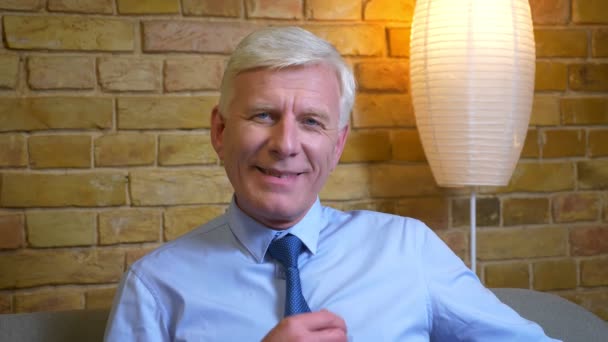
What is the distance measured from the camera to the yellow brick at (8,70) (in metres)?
1.88

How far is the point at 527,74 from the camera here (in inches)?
76.2

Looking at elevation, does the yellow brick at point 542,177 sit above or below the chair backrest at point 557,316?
above

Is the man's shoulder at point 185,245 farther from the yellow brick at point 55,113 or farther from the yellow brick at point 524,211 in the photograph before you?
the yellow brick at point 524,211

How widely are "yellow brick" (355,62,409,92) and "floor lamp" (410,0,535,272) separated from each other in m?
0.19

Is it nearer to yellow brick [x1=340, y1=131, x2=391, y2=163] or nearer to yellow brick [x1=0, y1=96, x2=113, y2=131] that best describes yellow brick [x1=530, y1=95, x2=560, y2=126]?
yellow brick [x1=340, y1=131, x2=391, y2=163]

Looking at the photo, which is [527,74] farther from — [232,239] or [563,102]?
[232,239]

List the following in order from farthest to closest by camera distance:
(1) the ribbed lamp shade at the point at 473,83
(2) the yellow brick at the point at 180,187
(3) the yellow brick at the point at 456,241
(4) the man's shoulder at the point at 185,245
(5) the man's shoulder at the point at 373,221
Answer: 1. (3) the yellow brick at the point at 456,241
2. (2) the yellow brick at the point at 180,187
3. (1) the ribbed lamp shade at the point at 473,83
4. (5) the man's shoulder at the point at 373,221
5. (4) the man's shoulder at the point at 185,245

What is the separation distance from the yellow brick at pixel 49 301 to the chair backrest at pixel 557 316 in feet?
3.85

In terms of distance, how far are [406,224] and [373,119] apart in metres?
0.68

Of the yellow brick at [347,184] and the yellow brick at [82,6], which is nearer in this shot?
the yellow brick at [82,6]

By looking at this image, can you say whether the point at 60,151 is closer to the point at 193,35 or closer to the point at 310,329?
the point at 193,35

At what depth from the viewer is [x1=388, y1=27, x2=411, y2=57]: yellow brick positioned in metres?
2.16

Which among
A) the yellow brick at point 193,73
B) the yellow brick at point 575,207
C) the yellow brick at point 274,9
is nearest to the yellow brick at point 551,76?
the yellow brick at point 575,207

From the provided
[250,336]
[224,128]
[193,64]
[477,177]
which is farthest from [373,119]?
[250,336]
